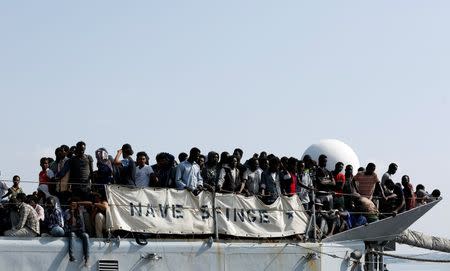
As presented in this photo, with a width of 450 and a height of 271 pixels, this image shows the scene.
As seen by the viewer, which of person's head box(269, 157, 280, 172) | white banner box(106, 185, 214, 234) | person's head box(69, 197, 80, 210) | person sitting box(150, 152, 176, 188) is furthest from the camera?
person's head box(269, 157, 280, 172)

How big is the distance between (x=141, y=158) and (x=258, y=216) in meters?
3.08

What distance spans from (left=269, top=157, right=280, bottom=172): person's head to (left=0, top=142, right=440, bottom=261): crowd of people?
2 centimetres

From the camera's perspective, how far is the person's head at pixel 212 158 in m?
21.0

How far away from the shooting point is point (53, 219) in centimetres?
1911

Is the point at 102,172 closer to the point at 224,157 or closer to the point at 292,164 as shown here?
the point at 224,157

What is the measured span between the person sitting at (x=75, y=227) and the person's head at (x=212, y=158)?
10.2 feet

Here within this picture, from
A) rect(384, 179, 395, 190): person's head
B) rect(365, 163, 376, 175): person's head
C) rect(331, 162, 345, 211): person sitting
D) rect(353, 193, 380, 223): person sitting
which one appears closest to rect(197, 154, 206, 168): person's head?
rect(331, 162, 345, 211): person sitting

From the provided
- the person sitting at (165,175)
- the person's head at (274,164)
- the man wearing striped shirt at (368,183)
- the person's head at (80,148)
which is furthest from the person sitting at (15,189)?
the man wearing striped shirt at (368,183)

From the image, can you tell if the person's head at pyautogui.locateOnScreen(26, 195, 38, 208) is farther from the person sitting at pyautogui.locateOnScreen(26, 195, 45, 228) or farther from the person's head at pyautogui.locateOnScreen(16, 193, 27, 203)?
the person's head at pyautogui.locateOnScreen(16, 193, 27, 203)

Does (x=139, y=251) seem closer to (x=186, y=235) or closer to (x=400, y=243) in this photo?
(x=186, y=235)

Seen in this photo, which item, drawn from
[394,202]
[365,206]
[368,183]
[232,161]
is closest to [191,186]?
[232,161]

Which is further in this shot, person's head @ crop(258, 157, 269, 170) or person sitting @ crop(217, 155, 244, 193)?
person's head @ crop(258, 157, 269, 170)

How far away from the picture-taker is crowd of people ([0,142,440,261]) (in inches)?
750

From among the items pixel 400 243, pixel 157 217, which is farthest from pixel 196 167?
pixel 400 243
